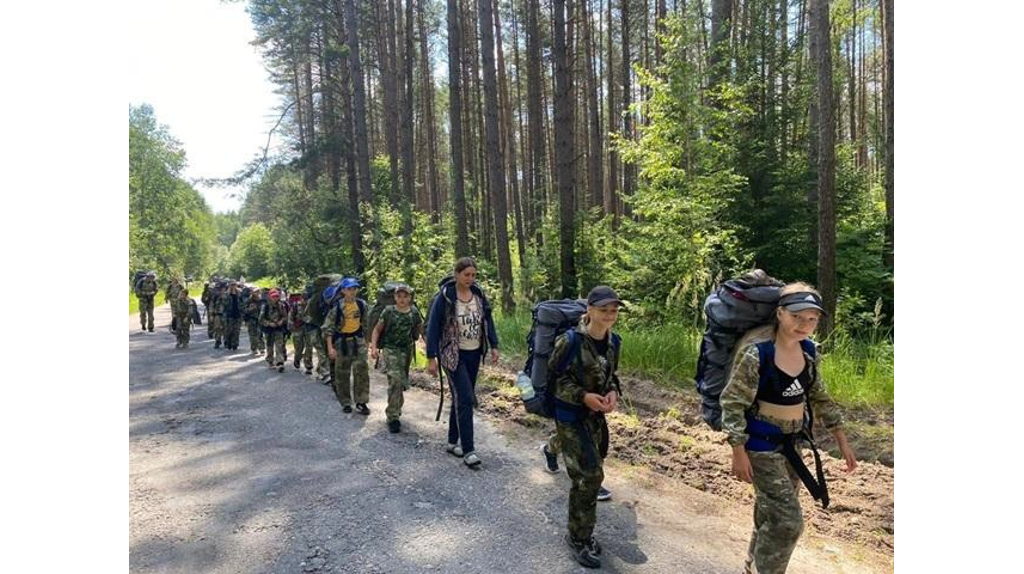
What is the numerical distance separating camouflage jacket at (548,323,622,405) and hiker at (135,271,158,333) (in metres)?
19.4

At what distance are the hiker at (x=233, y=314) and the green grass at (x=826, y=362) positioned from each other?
9122 mm

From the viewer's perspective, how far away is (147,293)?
1930 cm

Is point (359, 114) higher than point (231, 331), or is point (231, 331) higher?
point (359, 114)

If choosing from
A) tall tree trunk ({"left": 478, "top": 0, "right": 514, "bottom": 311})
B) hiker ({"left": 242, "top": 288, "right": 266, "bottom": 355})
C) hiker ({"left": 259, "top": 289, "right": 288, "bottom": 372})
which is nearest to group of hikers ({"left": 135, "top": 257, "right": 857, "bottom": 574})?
hiker ({"left": 259, "top": 289, "right": 288, "bottom": 372})

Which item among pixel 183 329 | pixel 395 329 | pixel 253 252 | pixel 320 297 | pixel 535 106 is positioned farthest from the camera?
pixel 253 252

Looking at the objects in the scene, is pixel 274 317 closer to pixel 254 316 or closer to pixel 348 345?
pixel 254 316

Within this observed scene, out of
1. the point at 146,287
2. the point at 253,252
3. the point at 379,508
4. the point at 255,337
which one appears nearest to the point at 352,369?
the point at 379,508

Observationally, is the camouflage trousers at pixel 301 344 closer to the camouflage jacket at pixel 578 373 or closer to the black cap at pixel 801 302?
the camouflage jacket at pixel 578 373

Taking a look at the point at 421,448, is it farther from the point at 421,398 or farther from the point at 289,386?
the point at 289,386

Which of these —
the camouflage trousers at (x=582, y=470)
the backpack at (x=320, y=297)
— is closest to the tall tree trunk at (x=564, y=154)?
the backpack at (x=320, y=297)

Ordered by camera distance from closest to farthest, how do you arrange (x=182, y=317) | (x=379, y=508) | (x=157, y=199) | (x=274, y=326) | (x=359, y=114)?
1. (x=379, y=508)
2. (x=274, y=326)
3. (x=182, y=317)
4. (x=359, y=114)
5. (x=157, y=199)

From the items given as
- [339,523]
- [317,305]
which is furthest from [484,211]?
[339,523]

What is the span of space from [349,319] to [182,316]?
10.3 metres

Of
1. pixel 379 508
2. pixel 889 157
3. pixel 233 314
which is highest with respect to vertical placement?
pixel 889 157
